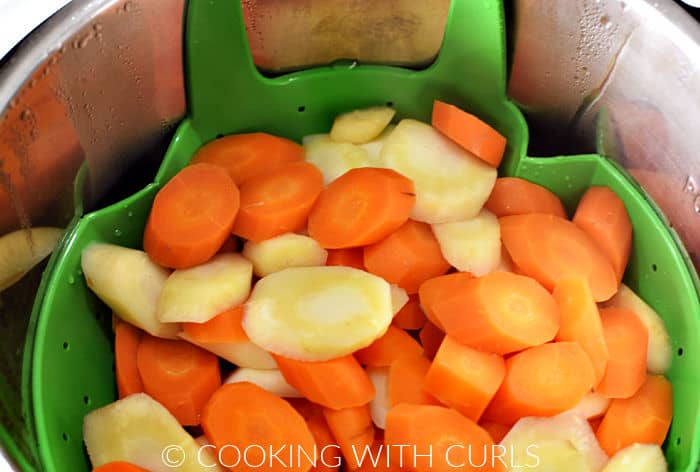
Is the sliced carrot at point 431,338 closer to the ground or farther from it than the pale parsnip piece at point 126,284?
closer to the ground

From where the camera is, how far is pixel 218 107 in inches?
49.7

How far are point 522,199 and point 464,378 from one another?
1.18 feet

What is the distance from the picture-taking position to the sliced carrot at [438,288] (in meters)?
1.11

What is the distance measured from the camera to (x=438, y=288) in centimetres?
112

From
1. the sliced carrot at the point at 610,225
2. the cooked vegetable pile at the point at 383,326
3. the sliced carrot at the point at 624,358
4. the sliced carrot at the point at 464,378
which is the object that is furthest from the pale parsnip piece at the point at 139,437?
the sliced carrot at the point at 610,225

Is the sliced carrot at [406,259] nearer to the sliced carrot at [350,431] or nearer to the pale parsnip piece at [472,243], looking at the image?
the pale parsnip piece at [472,243]

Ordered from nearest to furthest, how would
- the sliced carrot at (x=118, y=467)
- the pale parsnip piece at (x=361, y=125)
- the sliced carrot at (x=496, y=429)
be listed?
the sliced carrot at (x=118, y=467) < the sliced carrot at (x=496, y=429) < the pale parsnip piece at (x=361, y=125)

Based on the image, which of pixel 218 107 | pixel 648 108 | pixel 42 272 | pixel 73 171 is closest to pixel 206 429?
pixel 42 272

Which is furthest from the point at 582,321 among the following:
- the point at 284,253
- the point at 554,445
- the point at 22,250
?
the point at 22,250

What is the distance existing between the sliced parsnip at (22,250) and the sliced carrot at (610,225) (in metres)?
0.84

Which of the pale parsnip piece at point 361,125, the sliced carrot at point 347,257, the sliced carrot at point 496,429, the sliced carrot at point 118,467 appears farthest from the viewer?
the pale parsnip piece at point 361,125

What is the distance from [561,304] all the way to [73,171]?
0.78 m

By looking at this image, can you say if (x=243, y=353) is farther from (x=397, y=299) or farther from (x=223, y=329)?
(x=397, y=299)

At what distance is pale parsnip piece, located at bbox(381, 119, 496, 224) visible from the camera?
120 centimetres
